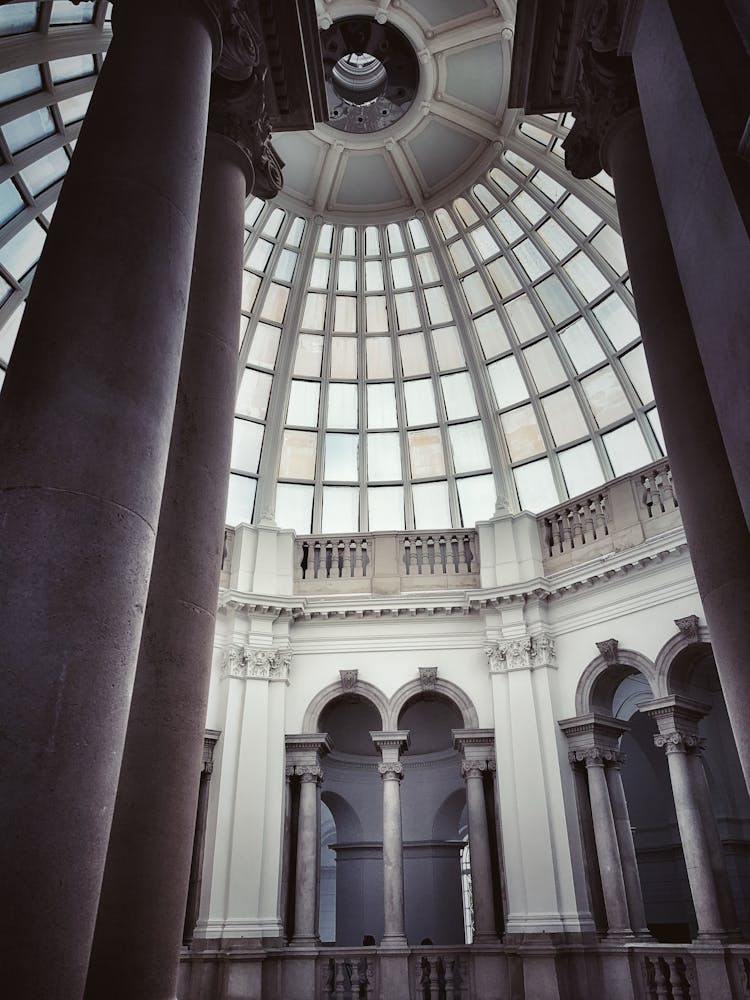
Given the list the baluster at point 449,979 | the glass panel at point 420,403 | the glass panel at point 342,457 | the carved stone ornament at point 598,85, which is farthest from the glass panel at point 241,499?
the carved stone ornament at point 598,85

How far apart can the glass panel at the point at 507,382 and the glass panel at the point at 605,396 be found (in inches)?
68.3

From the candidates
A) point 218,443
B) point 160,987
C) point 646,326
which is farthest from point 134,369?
point 646,326

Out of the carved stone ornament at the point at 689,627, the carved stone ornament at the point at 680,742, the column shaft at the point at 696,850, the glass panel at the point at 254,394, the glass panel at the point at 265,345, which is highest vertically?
the glass panel at the point at 265,345

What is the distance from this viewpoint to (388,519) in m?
20.7

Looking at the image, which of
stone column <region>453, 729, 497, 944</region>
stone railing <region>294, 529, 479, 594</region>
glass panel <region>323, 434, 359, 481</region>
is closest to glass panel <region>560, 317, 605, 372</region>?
stone railing <region>294, 529, 479, 594</region>

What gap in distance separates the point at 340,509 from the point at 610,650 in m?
8.30

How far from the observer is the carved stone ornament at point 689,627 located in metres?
14.4

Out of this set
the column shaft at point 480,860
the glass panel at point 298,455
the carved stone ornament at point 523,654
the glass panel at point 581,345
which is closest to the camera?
the column shaft at point 480,860

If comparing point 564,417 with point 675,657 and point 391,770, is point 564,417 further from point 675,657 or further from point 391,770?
point 391,770

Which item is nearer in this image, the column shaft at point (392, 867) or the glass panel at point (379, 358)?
the column shaft at point (392, 867)

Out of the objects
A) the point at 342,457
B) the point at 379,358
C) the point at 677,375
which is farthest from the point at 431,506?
the point at 677,375

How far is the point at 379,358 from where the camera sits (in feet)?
70.8

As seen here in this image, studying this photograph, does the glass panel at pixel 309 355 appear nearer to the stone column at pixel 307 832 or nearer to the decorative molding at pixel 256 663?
the decorative molding at pixel 256 663

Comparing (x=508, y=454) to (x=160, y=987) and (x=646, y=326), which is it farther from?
(x=160, y=987)
